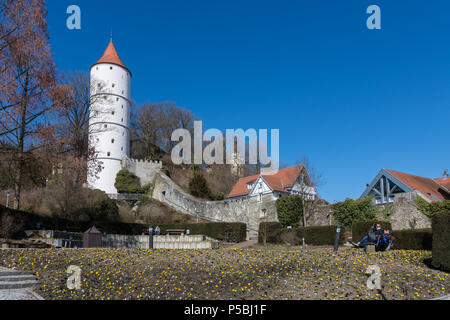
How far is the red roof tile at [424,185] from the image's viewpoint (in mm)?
27844

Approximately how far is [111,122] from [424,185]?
1326 inches

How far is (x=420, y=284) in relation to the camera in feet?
30.6

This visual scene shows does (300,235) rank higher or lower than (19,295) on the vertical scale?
higher

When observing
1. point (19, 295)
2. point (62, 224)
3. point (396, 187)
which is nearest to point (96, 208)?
point (62, 224)

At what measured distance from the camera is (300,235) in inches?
922

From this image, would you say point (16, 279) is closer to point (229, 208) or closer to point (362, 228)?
point (362, 228)

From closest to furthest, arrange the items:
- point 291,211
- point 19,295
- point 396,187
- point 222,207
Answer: point 19,295 < point 396,187 < point 291,211 < point 222,207

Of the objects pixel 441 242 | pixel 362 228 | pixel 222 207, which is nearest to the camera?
pixel 441 242

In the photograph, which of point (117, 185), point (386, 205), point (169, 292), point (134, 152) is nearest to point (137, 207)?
point (117, 185)

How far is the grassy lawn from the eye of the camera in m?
8.78

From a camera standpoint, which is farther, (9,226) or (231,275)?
(9,226)

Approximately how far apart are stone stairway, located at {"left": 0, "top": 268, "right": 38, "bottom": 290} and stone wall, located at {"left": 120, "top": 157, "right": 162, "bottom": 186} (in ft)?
125

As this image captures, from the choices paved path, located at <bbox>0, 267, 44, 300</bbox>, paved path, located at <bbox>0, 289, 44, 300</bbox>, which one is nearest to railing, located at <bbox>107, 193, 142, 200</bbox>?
paved path, located at <bbox>0, 267, 44, 300</bbox>
